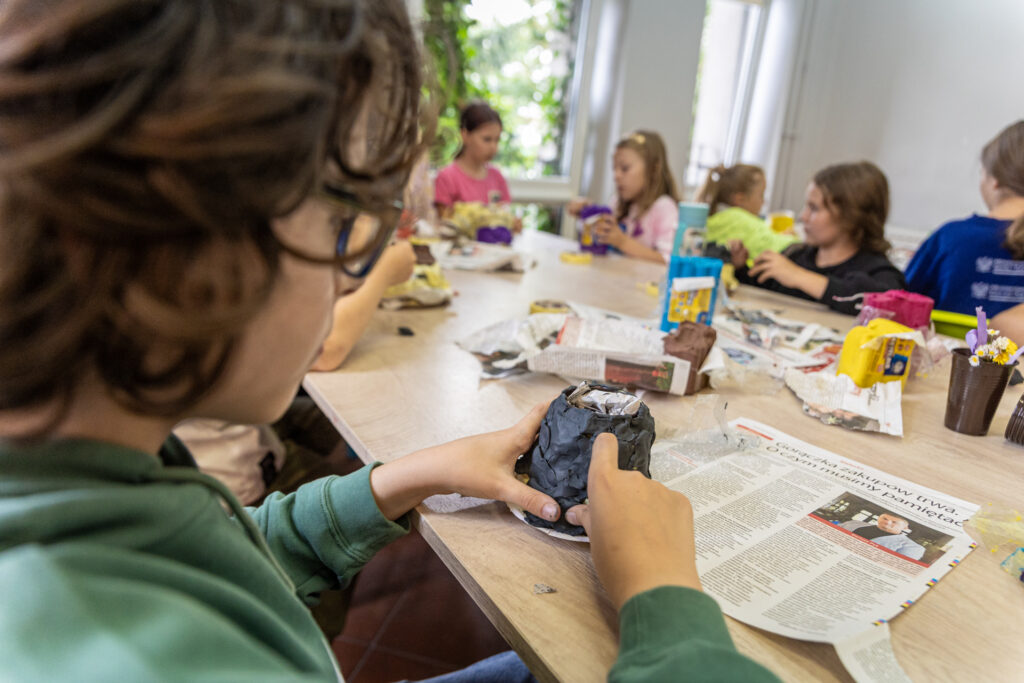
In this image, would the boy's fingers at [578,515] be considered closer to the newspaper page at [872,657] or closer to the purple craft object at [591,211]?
the newspaper page at [872,657]

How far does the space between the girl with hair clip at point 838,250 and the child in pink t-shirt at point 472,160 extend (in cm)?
144

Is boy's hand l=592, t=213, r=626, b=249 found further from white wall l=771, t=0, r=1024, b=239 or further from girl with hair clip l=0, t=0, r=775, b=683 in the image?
white wall l=771, t=0, r=1024, b=239

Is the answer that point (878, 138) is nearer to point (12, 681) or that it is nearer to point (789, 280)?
point (789, 280)

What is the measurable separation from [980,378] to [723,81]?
443cm

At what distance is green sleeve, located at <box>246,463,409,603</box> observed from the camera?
681mm

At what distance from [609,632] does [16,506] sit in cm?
42

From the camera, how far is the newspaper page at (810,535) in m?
0.56

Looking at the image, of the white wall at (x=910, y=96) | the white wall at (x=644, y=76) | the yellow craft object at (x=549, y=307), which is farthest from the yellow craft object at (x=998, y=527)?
the white wall at (x=910, y=96)

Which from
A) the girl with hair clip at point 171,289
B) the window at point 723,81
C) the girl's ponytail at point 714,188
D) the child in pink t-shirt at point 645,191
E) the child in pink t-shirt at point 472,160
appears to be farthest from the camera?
the window at point 723,81

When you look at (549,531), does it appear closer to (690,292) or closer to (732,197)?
(690,292)

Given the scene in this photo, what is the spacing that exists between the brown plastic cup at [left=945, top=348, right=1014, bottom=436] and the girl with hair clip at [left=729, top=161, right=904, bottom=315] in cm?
82

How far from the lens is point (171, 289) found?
13.8 inches

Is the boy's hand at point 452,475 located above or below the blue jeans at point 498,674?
above

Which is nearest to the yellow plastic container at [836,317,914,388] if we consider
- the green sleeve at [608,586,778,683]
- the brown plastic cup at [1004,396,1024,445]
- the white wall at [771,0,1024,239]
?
the brown plastic cup at [1004,396,1024,445]
